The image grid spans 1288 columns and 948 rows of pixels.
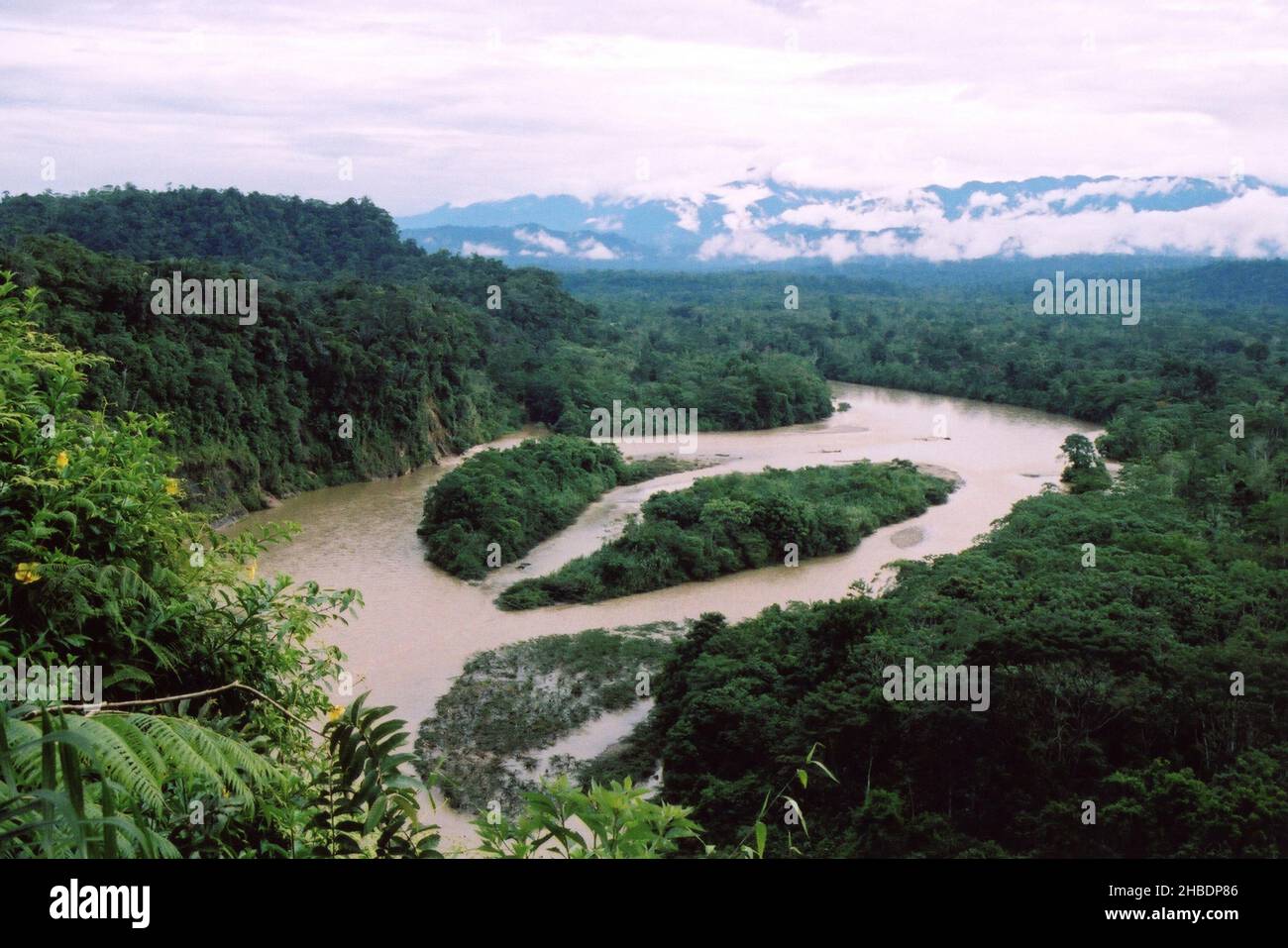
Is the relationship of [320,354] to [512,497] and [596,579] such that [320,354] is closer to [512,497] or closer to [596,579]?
[512,497]

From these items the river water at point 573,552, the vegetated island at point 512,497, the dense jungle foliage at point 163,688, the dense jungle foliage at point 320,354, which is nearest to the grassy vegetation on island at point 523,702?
the river water at point 573,552

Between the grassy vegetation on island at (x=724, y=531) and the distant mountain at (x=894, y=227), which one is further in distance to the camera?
the distant mountain at (x=894, y=227)

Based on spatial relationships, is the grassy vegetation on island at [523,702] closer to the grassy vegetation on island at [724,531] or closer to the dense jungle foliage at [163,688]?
the grassy vegetation on island at [724,531]

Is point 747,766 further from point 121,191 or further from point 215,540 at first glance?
point 121,191

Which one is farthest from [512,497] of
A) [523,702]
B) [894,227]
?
[894,227]

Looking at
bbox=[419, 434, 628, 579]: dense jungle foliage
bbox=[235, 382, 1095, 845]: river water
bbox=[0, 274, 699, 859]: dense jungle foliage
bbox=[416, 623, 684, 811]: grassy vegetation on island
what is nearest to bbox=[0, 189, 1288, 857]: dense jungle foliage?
bbox=[0, 274, 699, 859]: dense jungle foliage

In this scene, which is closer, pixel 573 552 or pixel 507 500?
pixel 573 552
